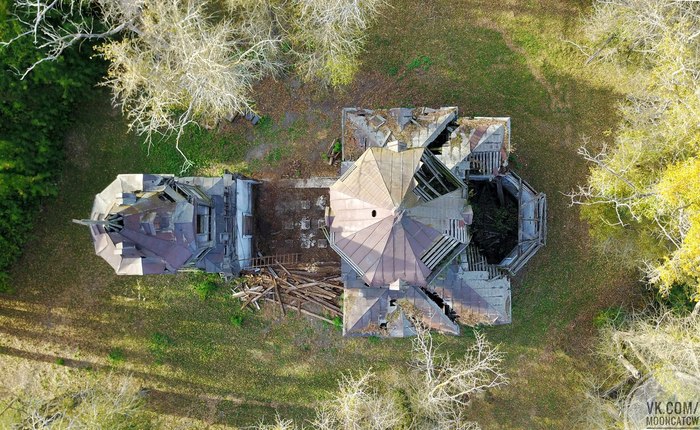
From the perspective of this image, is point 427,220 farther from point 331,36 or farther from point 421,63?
point 421,63

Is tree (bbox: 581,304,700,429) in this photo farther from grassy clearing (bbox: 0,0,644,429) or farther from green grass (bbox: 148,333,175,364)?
green grass (bbox: 148,333,175,364)

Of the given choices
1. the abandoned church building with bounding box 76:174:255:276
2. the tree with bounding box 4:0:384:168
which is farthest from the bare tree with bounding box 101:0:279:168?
the abandoned church building with bounding box 76:174:255:276

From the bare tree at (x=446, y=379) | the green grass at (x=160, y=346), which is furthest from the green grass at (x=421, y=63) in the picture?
the green grass at (x=160, y=346)

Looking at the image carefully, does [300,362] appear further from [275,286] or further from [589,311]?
[589,311]

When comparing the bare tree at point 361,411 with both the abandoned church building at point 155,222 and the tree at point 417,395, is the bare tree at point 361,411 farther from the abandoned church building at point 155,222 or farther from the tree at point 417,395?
the abandoned church building at point 155,222

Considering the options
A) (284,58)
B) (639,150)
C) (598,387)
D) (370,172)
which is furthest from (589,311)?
(284,58)

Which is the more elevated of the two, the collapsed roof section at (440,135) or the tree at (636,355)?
the collapsed roof section at (440,135)
